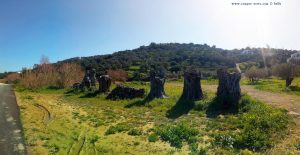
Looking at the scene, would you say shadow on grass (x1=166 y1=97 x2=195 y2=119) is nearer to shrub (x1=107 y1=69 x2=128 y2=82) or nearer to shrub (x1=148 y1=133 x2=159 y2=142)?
shrub (x1=148 y1=133 x2=159 y2=142)

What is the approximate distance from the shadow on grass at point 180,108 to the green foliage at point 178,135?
13.9 feet

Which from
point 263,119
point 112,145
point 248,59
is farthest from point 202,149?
point 248,59

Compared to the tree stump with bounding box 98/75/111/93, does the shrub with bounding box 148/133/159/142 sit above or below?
below

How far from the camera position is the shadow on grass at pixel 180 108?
17.5 m

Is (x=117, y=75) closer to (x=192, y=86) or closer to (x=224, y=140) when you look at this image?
(x=192, y=86)

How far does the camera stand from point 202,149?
991cm

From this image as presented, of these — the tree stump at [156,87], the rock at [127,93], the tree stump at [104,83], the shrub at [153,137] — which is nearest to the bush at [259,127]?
the shrub at [153,137]

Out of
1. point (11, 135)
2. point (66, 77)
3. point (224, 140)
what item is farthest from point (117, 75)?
point (224, 140)

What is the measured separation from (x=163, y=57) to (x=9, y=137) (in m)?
96.0

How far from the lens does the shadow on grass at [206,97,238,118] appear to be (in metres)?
17.2

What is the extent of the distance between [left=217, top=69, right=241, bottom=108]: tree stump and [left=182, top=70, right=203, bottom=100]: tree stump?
7.81 feet

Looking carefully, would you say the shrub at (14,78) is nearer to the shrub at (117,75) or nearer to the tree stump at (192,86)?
the shrub at (117,75)

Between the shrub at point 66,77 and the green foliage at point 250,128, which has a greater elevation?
the shrub at point 66,77

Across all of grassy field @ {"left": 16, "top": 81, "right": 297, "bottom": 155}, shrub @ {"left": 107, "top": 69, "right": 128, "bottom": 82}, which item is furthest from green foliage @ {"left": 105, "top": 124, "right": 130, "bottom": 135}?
shrub @ {"left": 107, "top": 69, "right": 128, "bottom": 82}
